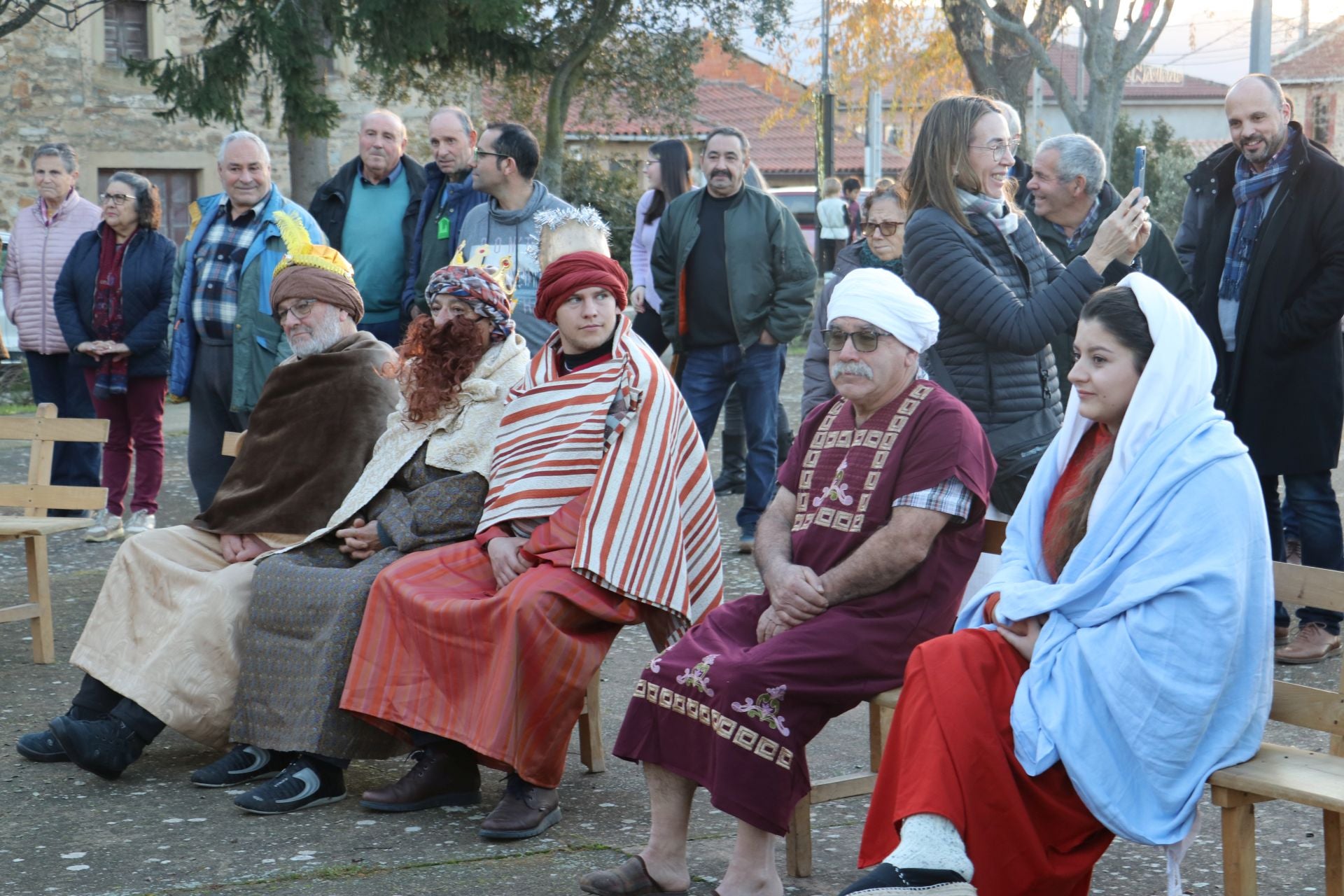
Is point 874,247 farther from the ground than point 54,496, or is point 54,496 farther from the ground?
point 874,247

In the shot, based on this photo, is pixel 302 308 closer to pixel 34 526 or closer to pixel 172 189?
pixel 34 526

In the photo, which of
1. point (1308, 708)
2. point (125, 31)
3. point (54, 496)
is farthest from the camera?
point (125, 31)

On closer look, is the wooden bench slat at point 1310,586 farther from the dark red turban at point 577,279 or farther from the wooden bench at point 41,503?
the wooden bench at point 41,503

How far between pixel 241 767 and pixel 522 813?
989 mm

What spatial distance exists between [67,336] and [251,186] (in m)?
2.16

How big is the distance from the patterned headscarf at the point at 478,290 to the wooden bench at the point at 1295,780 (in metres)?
2.48

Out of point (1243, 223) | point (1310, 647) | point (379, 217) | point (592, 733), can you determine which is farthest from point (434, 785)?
point (379, 217)

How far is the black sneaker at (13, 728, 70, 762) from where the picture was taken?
4.87m

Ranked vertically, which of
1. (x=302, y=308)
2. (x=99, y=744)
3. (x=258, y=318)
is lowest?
(x=99, y=744)

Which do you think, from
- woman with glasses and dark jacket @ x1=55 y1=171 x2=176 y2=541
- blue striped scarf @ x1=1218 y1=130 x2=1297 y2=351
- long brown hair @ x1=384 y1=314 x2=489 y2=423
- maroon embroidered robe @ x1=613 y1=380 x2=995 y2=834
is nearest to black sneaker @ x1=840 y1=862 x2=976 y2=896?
maroon embroidered robe @ x1=613 y1=380 x2=995 y2=834

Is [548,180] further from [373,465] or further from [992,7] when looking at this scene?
[373,465]

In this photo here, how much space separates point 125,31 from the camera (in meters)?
20.7

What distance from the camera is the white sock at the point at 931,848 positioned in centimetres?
308

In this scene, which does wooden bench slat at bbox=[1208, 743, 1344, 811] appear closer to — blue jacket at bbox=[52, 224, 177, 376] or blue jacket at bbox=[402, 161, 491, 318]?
blue jacket at bbox=[402, 161, 491, 318]
